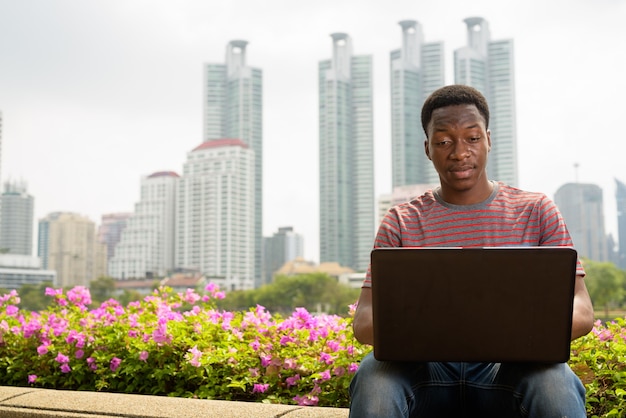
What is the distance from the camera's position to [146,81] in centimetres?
4950

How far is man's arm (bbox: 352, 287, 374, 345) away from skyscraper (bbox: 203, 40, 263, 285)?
41471mm

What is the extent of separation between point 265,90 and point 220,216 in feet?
32.2

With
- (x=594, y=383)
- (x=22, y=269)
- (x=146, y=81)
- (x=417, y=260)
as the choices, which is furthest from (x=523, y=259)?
(x=146, y=81)

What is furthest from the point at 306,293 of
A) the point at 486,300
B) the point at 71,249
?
the point at 486,300

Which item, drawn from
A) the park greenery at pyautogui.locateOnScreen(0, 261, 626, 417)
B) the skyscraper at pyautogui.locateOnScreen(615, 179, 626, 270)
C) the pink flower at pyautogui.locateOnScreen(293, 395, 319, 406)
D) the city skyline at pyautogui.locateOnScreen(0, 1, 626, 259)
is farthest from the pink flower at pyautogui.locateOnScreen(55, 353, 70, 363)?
the city skyline at pyautogui.locateOnScreen(0, 1, 626, 259)

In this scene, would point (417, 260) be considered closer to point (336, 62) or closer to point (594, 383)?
point (594, 383)

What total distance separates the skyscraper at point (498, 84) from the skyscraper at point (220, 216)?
45.2 ft

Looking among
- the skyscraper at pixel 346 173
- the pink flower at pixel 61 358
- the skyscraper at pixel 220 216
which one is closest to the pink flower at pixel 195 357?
the pink flower at pixel 61 358

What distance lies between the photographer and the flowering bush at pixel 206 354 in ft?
5.75

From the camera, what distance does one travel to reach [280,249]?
155 ft

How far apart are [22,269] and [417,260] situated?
42538 mm

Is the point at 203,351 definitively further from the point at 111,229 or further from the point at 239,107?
the point at 111,229

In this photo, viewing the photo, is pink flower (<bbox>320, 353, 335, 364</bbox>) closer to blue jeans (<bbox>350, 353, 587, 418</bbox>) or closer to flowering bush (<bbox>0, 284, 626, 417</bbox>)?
flowering bush (<bbox>0, 284, 626, 417</bbox>)

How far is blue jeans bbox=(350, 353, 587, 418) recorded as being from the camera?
1.00 metres
